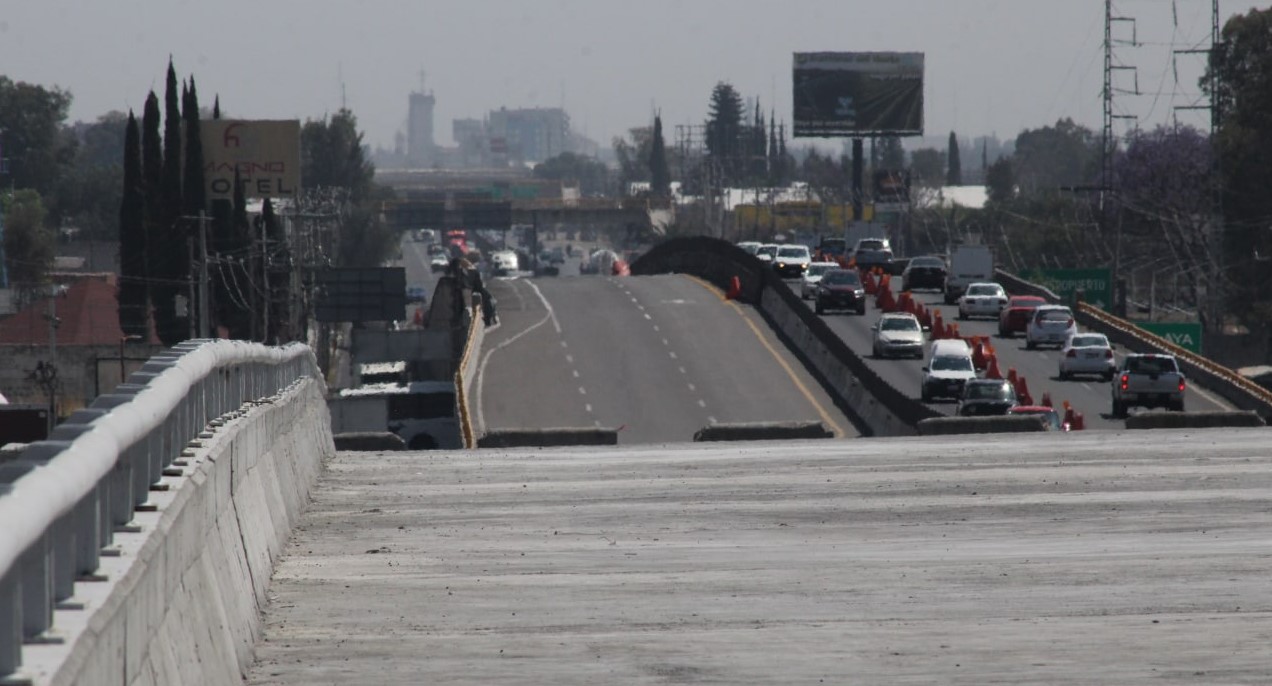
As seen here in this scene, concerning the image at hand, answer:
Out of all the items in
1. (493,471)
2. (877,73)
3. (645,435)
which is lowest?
(645,435)

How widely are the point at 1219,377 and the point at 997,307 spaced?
74.9 feet

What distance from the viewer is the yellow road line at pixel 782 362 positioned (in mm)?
52463

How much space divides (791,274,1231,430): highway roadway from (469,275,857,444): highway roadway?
2.59 metres

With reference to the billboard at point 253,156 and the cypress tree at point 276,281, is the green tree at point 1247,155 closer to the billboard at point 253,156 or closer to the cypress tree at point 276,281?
the cypress tree at point 276,281

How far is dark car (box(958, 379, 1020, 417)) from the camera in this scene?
4694 cm

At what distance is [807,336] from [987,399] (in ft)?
71.1

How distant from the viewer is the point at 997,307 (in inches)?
3095

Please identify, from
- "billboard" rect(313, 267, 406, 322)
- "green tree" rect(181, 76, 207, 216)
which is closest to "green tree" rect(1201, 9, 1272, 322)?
"billboard" rect(313, 267, 406, 322)

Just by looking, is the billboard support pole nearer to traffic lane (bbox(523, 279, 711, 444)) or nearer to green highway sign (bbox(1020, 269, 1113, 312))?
green highway sign (bbox(1020, 269, 1113, 312))

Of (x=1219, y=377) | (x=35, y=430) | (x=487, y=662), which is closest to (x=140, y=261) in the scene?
(x=1219, y=377)

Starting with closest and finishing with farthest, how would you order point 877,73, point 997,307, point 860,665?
point 860,665, point 997,307, point 877,73

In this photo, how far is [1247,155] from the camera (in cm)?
10650

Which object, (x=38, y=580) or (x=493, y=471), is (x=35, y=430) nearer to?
(x=493, y=471)

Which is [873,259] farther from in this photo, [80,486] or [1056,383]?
[80,486]
